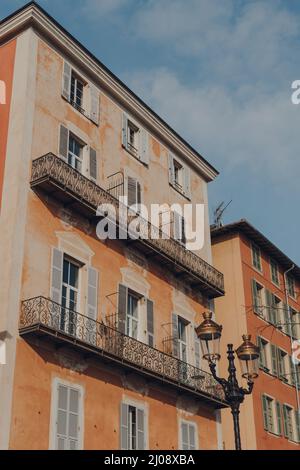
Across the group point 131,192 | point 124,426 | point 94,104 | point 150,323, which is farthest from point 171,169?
point 124,426

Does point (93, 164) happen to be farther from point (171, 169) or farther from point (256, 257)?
point (256, 257)

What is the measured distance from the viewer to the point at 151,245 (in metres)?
22.2

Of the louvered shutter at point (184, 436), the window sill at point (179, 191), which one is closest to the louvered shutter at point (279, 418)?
the louvered shutter at point (184, 436)

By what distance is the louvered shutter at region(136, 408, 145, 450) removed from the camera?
1934cm

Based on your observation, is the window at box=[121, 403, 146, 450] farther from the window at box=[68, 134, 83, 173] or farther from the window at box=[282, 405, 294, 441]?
the window at box=[282, 405, 294, 441]

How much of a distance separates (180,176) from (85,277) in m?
9.50

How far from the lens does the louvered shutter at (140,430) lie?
19.3 metres

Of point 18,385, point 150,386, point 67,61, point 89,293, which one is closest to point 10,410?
point 18,385

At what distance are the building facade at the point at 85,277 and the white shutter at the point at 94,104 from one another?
47mm

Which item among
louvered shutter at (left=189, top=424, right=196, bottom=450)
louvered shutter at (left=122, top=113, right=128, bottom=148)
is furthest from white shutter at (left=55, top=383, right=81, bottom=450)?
louvered shutter at (left=122, top=113, right=128, bottom=148)

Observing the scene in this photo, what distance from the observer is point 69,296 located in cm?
1888

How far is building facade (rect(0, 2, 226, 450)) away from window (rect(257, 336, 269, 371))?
543cm

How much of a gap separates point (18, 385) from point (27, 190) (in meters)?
5.38
